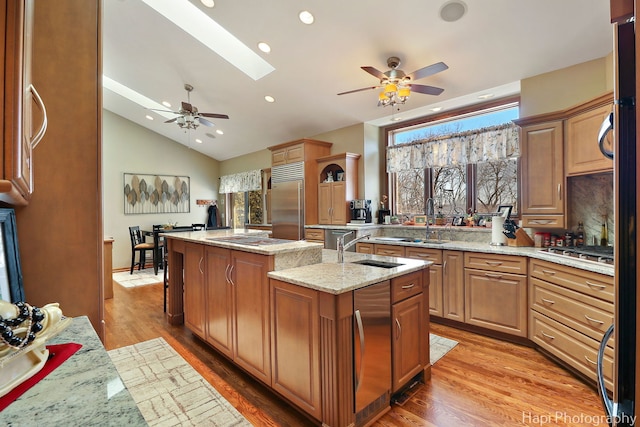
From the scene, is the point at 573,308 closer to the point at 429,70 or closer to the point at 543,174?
the point at 543,174

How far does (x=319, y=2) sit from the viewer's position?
9.20ft

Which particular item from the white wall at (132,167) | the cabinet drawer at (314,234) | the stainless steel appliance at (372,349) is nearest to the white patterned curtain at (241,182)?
the white wall at (132,167)

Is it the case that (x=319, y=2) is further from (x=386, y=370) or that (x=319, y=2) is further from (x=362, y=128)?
(x=386, y=370)

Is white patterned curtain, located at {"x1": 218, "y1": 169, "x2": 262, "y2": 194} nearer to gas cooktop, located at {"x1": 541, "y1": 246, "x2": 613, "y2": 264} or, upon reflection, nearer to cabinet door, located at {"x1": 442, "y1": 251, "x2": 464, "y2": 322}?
cabinet door, located at {"x1": 442, "y1": 251, "x2": 464, "y2": 322}

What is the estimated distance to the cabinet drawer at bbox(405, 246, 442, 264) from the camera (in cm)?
334

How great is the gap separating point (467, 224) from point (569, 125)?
1.58 meters

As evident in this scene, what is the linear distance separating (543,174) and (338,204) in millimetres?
2723

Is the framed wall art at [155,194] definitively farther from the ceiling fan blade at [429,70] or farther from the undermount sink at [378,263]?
the ceiling fan blade at [429,70]

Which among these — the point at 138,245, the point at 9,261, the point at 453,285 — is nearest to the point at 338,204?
the point at 453,285

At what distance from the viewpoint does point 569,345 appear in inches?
91.0

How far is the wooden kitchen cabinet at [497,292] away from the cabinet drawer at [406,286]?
1225 millimetres

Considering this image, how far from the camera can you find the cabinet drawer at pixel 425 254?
334 cm

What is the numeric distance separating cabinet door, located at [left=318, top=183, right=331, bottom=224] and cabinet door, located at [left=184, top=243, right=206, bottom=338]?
246 cm

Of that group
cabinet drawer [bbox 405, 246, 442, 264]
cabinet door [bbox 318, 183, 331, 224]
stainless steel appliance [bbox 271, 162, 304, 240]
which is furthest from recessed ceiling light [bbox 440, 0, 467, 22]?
stainless steel appliance [bbox 271, 162, 304, 240]
